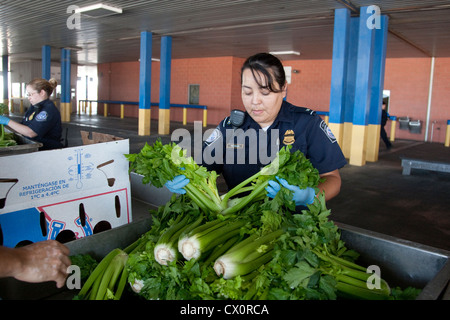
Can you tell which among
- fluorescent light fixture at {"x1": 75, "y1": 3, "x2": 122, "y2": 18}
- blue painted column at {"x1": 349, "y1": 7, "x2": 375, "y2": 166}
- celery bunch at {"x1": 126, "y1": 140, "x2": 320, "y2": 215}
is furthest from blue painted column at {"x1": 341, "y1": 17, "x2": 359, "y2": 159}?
celery bunch at {"x1": 126, "y1": 140, "x2": 320, "y2": 215}

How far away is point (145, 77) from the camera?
13047 millimetres

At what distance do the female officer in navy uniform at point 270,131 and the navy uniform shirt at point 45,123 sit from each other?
290 centimetres

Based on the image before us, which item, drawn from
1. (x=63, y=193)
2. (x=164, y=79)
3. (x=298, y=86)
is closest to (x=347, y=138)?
(x=164, y=79)

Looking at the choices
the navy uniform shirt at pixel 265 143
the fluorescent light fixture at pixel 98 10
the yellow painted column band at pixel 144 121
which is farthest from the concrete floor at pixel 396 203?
the yellow painted column band at pixel 144 121

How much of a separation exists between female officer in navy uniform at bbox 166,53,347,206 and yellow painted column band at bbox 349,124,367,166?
7.31 metres

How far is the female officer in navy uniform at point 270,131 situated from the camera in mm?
1839

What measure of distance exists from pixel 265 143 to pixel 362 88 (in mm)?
7342

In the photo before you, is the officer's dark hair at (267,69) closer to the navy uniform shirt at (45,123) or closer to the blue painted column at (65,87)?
the navy uniform shirt at (45,123)

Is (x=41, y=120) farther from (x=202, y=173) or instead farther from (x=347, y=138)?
(x=347, y=138)

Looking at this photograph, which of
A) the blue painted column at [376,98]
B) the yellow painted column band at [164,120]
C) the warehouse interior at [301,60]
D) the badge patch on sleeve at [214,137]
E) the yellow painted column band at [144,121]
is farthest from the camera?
the yellow painted column band at [164,120]

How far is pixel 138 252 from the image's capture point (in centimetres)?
128

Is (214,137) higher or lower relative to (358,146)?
higher

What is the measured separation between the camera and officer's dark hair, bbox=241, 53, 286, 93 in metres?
1.82

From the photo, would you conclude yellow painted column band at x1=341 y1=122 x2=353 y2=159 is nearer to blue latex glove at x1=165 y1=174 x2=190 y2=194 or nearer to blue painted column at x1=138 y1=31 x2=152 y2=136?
blue painted column at x1=138 y1=31 x2=152 y2=136
